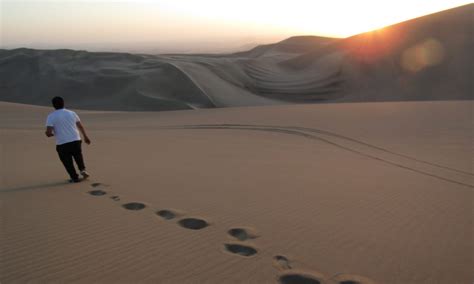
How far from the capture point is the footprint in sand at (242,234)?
354 centimetres

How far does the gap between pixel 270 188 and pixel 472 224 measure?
2.23m

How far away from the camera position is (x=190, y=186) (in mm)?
5238

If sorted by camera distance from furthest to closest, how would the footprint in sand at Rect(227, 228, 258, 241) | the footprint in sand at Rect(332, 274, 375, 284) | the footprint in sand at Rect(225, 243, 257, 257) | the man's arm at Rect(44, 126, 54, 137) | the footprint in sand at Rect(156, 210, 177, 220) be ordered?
the man's arm at Rect(44, 126, 54, 137) → the footprint in sand at Rect(156, 210, 177, 220) → the footprint in sand at Rect(227, 228, 258, 241) → the footprint in sand at Rect(225, 243, 257, 257) → the footprint in sand at Rect(332, 274, 375, 284)

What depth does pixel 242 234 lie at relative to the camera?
3.63m

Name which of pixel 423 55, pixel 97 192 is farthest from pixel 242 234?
pixel 423 55

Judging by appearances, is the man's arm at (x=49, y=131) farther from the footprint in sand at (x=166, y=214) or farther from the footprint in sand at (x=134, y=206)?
the footprint in sand at (x=166, y=214)

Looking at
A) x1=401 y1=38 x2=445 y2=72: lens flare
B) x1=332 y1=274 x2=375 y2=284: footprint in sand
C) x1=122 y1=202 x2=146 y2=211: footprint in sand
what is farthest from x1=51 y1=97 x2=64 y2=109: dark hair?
x1=401 y1=38 x2=445 y2=72: lens flare

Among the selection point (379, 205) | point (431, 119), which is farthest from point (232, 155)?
point (431, 119)

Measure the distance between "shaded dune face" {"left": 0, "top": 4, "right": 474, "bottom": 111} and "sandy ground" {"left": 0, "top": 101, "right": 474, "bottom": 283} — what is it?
19842mm

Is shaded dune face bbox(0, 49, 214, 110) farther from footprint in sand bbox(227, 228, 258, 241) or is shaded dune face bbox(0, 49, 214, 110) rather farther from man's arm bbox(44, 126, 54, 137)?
footprint in sand bbox(227, 228, 258, 241)

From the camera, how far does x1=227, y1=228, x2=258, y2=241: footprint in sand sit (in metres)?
3.54

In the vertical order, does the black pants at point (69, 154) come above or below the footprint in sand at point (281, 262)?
above

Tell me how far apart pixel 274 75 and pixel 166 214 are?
3397cm

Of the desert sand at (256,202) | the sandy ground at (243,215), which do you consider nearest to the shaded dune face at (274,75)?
the desert sand at (256,202)
